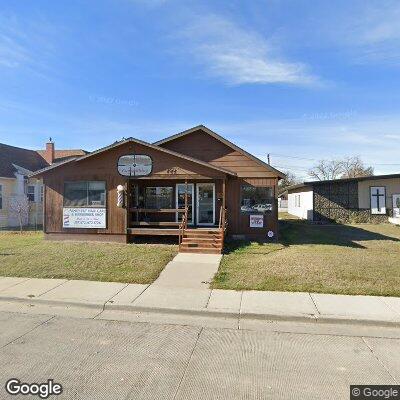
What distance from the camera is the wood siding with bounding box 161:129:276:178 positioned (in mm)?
15695

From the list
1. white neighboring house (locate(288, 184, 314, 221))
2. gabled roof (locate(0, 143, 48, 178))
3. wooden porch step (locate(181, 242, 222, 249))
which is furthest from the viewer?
white neighboring house (locate(288, 184, 314, 221))

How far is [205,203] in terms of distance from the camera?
53.3 feet

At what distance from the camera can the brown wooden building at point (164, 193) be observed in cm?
1416

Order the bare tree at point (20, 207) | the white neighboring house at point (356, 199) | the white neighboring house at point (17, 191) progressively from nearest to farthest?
the bare tree at point (20, 207), the white neighboring house at point (17, 191), the white neighboring house at point (356, 199)

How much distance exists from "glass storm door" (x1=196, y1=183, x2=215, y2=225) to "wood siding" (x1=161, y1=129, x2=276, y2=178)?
1.16 meters

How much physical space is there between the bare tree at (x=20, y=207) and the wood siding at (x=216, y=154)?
11978 millimetres

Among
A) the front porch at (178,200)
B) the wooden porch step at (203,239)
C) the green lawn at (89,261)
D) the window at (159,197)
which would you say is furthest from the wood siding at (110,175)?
the wooden porch step at (203,239)

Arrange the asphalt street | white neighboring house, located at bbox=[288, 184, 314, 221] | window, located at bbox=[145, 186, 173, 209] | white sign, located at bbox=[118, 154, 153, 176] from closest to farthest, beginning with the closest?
the asphalt street
white sign, located at bbox=[118, 154, 153, 176]
window, located at bbox=[145, 186, 173, 209]
white neighboring house, located at bbox=[288, 184, 314, 221]

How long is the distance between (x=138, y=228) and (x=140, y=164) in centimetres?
262

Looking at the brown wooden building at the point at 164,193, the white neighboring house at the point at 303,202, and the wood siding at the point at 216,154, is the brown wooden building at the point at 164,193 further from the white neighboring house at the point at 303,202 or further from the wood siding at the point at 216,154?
the white neighboring house at the point at 303,202

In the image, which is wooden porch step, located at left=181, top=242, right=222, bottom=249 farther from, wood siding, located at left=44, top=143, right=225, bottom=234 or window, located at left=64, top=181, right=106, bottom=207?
window, located at left=64, top=181, right=106, bottom=207

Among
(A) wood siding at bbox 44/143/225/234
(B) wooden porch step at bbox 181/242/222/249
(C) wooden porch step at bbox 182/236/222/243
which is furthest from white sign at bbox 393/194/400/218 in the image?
(B) wooden porch step at bbox 181/242/222/249

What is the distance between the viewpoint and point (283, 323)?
6.00 metres

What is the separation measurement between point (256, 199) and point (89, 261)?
814cm
